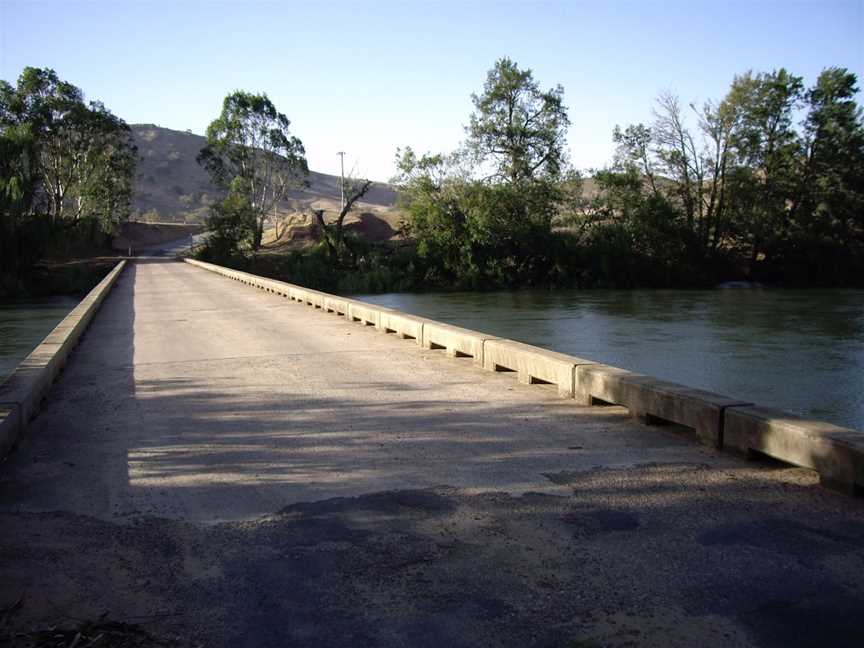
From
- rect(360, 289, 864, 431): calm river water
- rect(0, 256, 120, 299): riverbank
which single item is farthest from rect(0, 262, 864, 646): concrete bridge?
rect(0, 256, 120, 299): riverbank

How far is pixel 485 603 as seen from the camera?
3869 millimetres

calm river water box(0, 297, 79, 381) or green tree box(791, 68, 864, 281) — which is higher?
green tree box(791, 68, 864, 281)

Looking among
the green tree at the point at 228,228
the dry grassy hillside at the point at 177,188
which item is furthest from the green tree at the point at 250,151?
the dry grassy hillside at the point at 177,188

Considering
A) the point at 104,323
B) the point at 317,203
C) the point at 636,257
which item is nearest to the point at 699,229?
the point at 636,257

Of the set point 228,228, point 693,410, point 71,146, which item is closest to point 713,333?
point 693,410

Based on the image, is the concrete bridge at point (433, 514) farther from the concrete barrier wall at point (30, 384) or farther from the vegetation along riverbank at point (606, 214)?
the vegetation along riverbank at point (606, 214)

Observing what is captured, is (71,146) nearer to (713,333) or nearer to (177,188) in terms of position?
(713,333)

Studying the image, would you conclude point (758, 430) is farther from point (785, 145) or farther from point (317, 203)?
point (317, 203)

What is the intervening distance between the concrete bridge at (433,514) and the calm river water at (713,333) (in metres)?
7.51

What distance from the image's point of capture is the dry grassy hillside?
426ft

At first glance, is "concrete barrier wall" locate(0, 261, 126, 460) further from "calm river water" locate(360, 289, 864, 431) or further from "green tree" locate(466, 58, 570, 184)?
"green tree" locate(466, 58, 570, 184)

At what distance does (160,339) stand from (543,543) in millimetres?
11275

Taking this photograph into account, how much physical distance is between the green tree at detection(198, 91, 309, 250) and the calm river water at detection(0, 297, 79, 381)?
22135 millimetres

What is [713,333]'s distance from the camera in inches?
974
